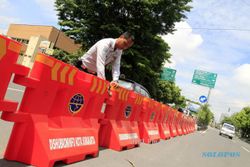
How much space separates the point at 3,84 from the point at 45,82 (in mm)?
645

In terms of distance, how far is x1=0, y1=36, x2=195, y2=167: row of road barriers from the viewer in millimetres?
3705

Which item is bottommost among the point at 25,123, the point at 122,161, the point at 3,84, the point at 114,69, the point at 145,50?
the point at 122,161

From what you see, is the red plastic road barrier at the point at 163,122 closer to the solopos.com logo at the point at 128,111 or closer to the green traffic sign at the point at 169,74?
the solopos.com logo at the point at 128,111

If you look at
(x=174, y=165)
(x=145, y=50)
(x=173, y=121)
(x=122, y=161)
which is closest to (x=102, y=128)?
(x=122, y=161)

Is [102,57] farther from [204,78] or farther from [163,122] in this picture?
[204,78]

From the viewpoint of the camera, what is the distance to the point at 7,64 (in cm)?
348

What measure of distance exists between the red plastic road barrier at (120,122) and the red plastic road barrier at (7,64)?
274 centimetres

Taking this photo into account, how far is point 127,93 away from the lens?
291 inches

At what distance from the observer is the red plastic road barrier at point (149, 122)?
30.5 feet

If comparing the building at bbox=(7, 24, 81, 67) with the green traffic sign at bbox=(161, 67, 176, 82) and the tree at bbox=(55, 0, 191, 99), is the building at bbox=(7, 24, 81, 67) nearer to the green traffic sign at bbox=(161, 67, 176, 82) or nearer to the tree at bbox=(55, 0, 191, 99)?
the green traffic sign at bbox=(161, 67, 176, 82)

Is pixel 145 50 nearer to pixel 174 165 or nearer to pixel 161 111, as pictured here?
pixel 161 111

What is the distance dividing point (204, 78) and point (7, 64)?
38024mm

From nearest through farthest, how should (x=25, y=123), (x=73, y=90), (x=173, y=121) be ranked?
(x=25, y=123), (x=73, y=90), (x=173, y=121)

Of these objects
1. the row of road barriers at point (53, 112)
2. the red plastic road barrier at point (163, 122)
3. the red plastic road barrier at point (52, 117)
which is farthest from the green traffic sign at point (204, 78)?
the red plastic road barrier at point (52, 117)
